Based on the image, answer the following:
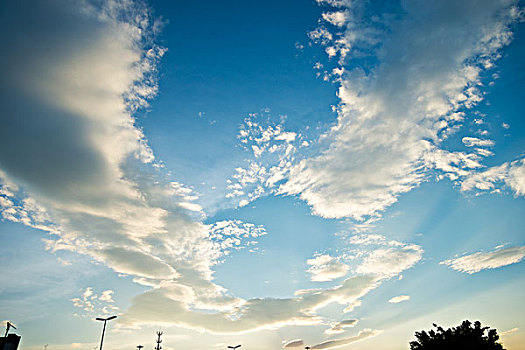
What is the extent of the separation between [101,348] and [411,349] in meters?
48.4

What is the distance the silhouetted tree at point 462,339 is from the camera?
34281 mm

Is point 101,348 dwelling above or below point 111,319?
below

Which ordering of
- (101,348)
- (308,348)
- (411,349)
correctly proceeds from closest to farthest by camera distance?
(411,349) → (101,348) → (308,348)

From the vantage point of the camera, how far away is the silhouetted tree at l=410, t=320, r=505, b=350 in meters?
34.3

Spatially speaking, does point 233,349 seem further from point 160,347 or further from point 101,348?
point 101,348

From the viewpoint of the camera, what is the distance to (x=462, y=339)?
116 ft

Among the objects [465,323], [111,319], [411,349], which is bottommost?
[411,349]

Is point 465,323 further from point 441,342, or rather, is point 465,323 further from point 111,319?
point 111,319

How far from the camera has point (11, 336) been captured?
122 feet

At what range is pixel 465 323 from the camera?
3684cm

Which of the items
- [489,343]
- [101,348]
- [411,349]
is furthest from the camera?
[101,348]

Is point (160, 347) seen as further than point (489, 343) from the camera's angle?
Yes

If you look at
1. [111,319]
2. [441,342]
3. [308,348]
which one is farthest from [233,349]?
[441,342]

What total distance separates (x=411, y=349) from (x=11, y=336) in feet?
172
